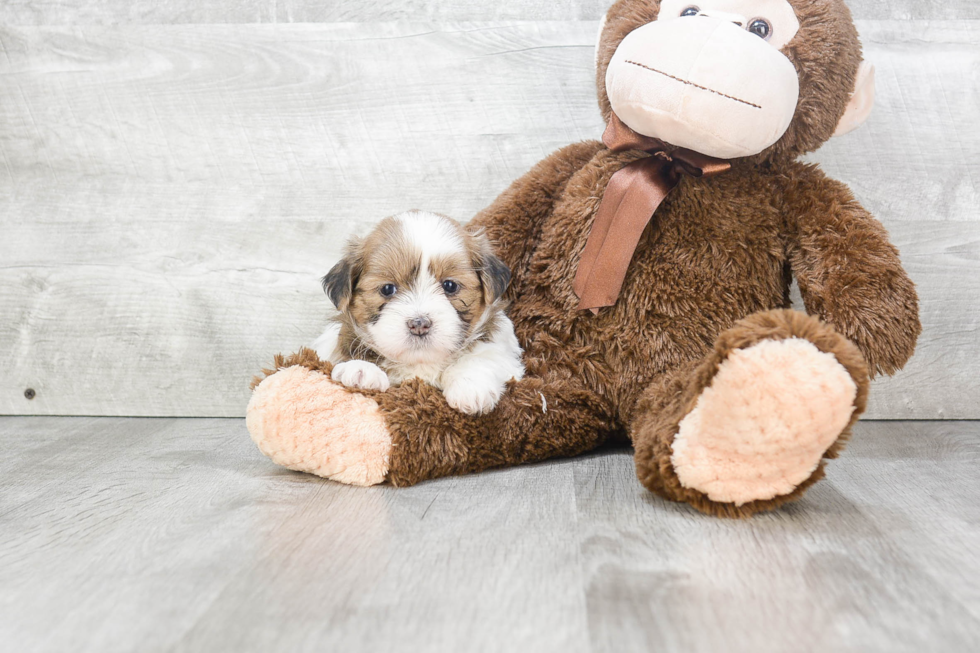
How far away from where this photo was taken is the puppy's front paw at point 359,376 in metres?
1.53

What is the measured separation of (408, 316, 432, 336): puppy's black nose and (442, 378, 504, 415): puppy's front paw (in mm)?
129

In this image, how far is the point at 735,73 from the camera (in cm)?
143

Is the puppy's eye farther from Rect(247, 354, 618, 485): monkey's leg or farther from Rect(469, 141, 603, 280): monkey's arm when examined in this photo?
Rect(469, 141, 603, 280): monkey's arm

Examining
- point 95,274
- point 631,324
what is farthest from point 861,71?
point 95,274

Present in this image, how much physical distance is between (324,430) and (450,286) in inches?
15.0

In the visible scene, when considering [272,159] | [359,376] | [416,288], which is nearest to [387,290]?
[416,288]

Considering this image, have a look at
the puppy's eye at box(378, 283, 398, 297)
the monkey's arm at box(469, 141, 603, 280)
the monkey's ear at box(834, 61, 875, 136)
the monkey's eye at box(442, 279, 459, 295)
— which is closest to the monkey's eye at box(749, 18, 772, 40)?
the monkey's ear at box(834, 61, 875, 136)

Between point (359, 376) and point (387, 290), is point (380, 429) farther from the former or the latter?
point (387, 290)

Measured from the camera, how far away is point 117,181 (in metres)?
2.22

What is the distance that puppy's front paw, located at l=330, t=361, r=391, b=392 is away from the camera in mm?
1534

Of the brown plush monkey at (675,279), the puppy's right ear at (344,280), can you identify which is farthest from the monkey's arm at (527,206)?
the puppy's right ear at (344,280)

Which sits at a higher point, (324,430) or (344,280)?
(344,280)

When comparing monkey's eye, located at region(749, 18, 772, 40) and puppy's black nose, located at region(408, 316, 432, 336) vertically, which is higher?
monkey's eye, located at region(749, 18, 772, 40)

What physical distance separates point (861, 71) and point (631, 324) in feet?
2.30
